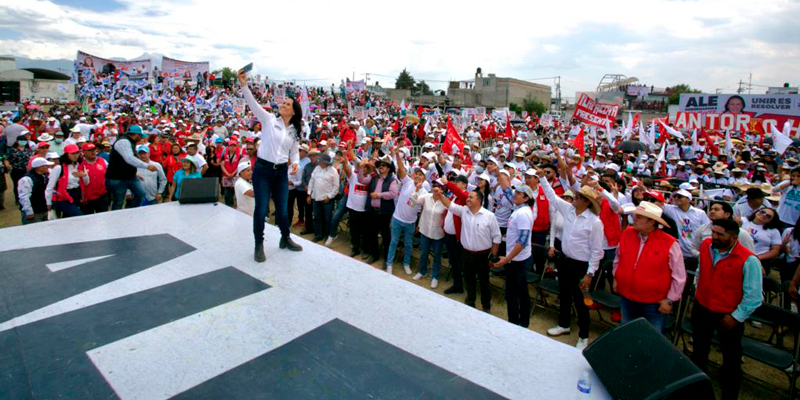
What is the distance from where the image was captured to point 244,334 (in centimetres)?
300

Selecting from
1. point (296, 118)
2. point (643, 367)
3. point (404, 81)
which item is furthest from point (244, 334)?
point (404, 81)

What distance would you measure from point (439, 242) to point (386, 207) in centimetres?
141

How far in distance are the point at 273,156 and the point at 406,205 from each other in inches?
148

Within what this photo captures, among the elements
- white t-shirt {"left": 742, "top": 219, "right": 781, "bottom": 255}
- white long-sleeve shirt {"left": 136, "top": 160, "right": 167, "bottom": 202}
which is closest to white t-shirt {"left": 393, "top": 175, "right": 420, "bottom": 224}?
white long-sleeve shirt {"left": 136, "top": 160, "right": 167, "bottom": 202}

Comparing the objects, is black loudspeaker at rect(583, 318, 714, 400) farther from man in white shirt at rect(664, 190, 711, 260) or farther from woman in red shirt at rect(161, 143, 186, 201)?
woman in red shirt at rect(161, 143, 186, 201)

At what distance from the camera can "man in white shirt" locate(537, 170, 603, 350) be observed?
5133 mm

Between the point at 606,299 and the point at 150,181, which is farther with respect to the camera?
the point at 150,181

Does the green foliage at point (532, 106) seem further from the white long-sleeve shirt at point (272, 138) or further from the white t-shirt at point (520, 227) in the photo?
the white long-sleeve shirt at point (272, 138)

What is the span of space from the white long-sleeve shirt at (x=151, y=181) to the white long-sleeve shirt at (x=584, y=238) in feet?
23.9

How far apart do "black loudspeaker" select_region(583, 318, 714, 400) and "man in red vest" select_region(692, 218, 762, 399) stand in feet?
7.76

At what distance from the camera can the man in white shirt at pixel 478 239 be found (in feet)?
19.2

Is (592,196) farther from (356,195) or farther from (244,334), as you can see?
(356,195)

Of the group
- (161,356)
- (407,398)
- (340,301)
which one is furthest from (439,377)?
(161,356)

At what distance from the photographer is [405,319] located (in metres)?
3.31
